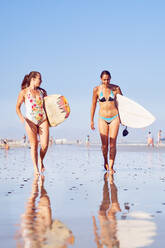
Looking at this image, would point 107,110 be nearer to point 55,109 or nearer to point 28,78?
point 55,109

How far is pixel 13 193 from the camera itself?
4977 mm

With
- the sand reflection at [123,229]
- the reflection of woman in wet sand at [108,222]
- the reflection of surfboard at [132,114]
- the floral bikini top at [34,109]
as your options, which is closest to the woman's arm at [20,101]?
the floral bikini top at [34,109]

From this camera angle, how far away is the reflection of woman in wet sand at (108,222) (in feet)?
8.28

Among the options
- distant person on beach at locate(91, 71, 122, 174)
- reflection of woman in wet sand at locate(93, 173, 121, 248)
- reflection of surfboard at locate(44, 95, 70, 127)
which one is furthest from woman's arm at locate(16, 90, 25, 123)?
reflection of woman in wet sand at locate(93, 173, 121, 248)

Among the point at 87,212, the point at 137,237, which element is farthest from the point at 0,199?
the point at 137,237

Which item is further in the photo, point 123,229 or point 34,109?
point 34,109

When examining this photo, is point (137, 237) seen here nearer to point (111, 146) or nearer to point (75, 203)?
point (75, 203)

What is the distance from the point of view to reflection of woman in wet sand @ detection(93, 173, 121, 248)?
253 cm

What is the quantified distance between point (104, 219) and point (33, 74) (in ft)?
16.9

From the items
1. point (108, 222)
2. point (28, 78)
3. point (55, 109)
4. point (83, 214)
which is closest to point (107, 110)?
point (55, 109)

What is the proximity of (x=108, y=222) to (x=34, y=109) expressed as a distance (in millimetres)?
5064

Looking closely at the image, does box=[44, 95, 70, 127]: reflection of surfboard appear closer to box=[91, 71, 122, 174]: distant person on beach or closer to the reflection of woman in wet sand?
box=[91, 71, 122, 174]: distant person on beach

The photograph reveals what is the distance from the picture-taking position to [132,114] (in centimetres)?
896

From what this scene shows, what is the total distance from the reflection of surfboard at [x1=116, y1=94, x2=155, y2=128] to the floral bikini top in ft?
5.58
